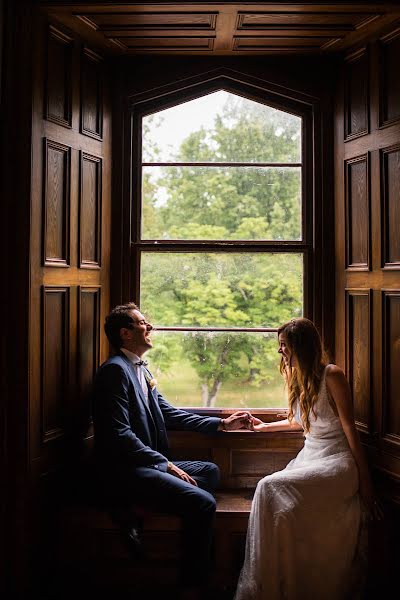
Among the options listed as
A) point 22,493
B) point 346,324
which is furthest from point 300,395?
point 22,493

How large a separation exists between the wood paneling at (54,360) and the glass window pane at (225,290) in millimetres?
575

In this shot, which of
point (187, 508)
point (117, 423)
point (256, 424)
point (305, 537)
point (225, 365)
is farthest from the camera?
point (225, 365)

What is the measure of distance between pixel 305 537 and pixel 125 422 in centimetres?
98

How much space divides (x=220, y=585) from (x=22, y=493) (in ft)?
3.50

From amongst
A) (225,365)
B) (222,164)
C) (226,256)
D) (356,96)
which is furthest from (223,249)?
(356,96)

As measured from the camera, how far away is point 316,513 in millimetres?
2857

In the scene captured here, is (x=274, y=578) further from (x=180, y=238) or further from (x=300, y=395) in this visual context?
(x=180, y=238)

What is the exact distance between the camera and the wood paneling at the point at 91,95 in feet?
11.2

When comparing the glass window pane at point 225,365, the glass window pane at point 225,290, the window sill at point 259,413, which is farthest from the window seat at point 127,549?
the glass window pane at point 225,290

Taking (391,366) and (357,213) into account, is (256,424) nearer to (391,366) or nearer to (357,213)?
(391,366)

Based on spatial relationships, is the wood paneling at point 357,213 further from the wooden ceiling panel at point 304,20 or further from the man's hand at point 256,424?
the man's hand at point 256,424

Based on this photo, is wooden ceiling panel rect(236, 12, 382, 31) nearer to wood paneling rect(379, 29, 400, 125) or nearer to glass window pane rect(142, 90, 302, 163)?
wood paneling rect(379, 29, 400, 125)

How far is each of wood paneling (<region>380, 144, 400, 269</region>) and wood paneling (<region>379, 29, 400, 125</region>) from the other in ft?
0.57

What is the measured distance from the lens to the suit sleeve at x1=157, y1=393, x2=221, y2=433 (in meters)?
3.44
